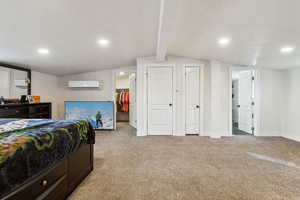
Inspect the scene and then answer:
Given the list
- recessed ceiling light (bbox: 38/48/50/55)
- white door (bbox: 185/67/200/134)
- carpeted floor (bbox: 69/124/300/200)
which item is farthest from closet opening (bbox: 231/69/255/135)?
recessed ceiling light (bbox: 38/48/50/55)

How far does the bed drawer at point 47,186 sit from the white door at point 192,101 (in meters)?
3.42

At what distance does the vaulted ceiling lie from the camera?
183 centimetres

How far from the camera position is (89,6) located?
1.90 meters

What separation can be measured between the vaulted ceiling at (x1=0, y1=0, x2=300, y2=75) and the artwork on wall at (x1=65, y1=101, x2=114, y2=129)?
65.2 inches

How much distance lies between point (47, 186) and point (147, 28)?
101 inches

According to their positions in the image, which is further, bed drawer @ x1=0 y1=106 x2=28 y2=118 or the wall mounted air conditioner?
the wall mounted air conditioner

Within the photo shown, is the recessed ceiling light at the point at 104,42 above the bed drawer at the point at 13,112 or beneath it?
above

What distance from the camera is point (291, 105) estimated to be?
12.8 ft

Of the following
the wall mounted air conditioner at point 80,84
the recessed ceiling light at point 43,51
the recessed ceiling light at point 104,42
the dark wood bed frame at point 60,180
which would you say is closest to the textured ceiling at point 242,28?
the recessed ceiling light at point 104,42

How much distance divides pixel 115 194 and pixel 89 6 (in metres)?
2.35

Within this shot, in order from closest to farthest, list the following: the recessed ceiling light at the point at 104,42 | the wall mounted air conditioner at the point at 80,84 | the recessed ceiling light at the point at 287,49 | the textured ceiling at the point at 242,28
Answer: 1. the textured ceiling at the point at 242,28
2. the recessed ceiling light at the point at 287,49
3. the recessed ceiling light at the point at 104,42
4. the wall mounted air conditioner at the point at 80,84

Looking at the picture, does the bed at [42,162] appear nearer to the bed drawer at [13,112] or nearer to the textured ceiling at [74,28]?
the textured ceiling at [74,28]

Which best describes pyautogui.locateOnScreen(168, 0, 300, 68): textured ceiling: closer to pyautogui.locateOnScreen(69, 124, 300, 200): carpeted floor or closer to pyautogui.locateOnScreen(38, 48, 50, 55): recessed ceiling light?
pyautogui.locateOnScreen(69, 124, 300, 200): carpeted floor

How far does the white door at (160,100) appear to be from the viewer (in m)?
4.25
